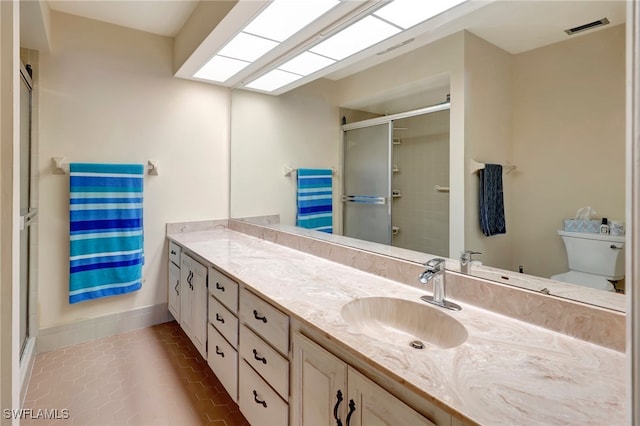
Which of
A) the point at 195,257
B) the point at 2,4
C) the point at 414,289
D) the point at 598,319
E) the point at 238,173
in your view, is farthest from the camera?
the point at 238,173

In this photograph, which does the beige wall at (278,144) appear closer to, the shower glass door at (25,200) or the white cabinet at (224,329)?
the white cabinet at (224,329)

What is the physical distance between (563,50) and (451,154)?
55cm

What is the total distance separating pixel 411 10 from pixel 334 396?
5.63ft

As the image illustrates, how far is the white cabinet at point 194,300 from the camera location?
6.77 ft

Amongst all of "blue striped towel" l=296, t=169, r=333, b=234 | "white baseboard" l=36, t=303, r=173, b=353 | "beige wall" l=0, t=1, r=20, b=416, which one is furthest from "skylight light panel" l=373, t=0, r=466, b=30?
"white baseboard" l=36, t=303, r=173, b=353

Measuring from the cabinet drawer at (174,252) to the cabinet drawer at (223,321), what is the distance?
80cm

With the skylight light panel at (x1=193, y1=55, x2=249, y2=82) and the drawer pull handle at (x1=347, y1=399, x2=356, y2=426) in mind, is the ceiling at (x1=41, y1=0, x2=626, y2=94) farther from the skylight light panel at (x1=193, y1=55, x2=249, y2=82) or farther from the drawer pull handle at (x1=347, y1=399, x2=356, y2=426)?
the drawer pull handle at (x1=347, y1=399, x2=356, y2=426)

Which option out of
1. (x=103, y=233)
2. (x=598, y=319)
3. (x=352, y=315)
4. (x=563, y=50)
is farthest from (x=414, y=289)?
(x=103, y=233)

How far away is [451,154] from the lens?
4.99 ft

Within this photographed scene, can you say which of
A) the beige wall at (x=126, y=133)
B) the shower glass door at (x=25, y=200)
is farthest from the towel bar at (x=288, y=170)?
the shower glass door at (x=25, y=200)

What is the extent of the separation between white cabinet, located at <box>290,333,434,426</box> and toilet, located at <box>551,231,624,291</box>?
2.51ft

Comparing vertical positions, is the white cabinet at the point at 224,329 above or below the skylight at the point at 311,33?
below

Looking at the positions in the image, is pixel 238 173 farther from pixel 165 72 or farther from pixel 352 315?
pixel 352 315

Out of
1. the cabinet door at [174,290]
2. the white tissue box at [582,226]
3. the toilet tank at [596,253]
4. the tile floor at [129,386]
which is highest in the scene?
the white tissue box at [582,226]
